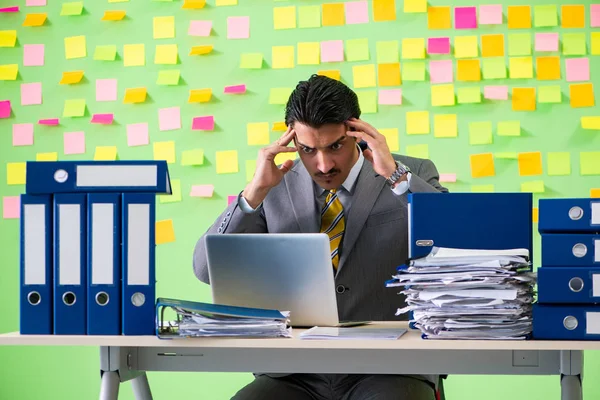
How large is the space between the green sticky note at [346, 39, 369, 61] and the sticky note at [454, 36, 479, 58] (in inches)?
13.5

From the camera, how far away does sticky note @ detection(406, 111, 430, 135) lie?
337 cm

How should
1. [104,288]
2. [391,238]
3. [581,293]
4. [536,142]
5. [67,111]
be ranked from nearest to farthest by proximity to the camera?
[581,293], [104,288], [391,238], [536,142], [67,111]

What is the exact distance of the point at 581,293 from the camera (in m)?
1.73

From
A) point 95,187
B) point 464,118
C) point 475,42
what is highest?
point 475,42

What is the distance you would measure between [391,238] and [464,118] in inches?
42.7

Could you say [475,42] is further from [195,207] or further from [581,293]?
[581,293]

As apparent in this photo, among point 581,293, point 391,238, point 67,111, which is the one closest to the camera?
point 581,293

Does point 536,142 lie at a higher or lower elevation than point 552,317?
higher

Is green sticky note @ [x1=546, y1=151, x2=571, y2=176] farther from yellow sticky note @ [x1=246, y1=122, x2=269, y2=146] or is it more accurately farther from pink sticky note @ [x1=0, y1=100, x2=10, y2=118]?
pink sticky note @ [x1=0, y1=100, x2=10, y2=118]

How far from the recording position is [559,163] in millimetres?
3295

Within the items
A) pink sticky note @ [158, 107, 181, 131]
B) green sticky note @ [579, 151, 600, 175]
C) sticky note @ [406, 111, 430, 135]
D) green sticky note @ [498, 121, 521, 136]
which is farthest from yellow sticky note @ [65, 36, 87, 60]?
green sticky note @ [579, 151, 600, 175]

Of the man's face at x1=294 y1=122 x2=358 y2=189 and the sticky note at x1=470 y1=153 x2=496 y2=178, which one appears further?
the sticky note at x1=470 y1=153 x2=496 y2=178

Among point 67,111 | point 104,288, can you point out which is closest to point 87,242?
point 104,288

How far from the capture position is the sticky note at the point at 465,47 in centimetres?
336
